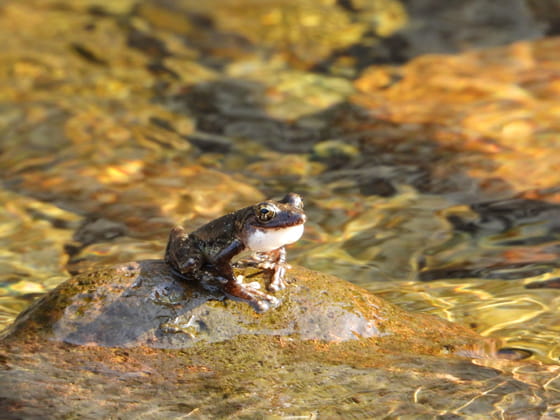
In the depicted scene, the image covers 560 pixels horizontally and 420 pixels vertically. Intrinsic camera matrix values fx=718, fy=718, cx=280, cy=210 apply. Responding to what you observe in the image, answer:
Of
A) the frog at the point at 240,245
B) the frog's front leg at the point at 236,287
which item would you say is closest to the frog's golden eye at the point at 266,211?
the frog at the point at 240,245

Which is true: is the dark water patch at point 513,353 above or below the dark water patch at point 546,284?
above

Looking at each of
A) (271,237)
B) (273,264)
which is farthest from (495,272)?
(271,237)

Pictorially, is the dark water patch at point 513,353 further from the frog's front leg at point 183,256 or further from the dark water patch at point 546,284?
the frog's front leg at point 183,256

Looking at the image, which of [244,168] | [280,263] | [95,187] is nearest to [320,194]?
[244,168]

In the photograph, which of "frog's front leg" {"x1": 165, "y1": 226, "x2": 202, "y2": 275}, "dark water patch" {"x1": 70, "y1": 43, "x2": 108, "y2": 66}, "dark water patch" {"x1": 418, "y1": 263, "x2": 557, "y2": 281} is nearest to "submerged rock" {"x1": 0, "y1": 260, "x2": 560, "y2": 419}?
"frog's front leg" {"x1": 165, "y1": 226, "x2": 202, "y2": 275}

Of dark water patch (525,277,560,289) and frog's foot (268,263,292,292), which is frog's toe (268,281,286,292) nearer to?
frog's foot (268,263,292,292)

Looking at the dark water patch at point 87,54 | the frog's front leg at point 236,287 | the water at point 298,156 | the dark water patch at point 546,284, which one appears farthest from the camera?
the dark water patch at point 87,54

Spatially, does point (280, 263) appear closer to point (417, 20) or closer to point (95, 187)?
point (95, 187)

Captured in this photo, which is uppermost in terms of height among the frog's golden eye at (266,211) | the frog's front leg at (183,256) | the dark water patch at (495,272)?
the frog's golden eye at (266,211)
